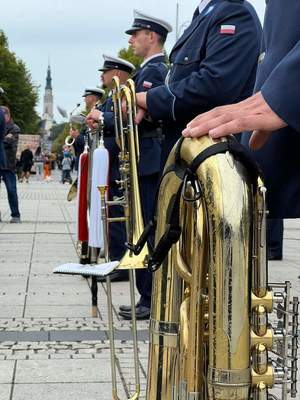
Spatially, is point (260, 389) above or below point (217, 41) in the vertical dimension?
below

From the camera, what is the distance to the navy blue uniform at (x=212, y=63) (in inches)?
117

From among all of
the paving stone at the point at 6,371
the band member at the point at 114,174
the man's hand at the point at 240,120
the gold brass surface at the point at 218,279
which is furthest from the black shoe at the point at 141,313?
the man's hand at the point at 240,120

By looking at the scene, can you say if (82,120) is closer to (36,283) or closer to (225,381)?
(36,283)

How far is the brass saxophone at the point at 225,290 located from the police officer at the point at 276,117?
6 cm

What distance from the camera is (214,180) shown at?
1406mm

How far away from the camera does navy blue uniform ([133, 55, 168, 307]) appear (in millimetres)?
4812

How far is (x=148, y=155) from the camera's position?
495 centimetres

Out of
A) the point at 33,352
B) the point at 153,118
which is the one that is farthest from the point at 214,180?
the point at 33,352

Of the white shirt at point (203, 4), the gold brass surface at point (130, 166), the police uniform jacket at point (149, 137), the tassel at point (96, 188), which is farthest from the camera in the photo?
the police uniform jacket at point (149, 137)

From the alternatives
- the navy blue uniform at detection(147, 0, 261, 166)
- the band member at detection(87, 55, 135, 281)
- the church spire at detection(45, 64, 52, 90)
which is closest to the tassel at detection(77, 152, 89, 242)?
the band member at detection(87, 55, 135, 281)

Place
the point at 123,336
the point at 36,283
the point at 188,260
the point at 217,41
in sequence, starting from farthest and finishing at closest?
the point at 36,283 < the point at 123,336 < the point at 217,41 < the point at 188,260

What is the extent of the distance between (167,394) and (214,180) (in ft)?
1.90

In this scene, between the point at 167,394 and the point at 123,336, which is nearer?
the point at 167,394

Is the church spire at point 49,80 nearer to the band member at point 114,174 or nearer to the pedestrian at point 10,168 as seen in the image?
the pedestrian at point 10,168
